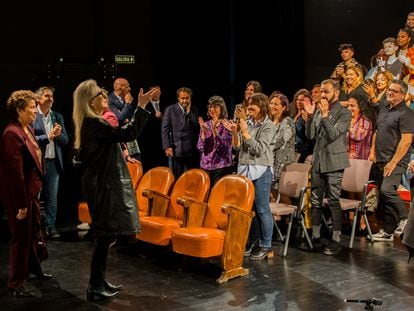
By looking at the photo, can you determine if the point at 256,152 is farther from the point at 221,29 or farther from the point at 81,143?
the point at 221,29

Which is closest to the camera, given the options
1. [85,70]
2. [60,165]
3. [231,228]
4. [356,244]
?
[231,228]

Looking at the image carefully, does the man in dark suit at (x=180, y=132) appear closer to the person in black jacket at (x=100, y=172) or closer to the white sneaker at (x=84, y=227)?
the white sneaker at (x=84, y=227)

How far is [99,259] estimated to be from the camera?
4.46 meters

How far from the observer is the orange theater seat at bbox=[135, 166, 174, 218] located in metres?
6.08

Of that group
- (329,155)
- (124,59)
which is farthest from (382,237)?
(124,59)

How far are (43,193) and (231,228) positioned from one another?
273 centimetres

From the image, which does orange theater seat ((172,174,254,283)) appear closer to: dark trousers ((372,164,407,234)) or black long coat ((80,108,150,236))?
black long coat ((80,108,150,236))

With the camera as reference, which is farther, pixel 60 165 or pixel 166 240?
pixel 60 165

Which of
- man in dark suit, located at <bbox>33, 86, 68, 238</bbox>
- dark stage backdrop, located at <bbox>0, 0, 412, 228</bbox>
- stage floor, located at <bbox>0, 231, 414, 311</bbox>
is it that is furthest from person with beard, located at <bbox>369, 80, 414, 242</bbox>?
man in dark suit, located at <bbox>33, 86, 68, 238</bbox>

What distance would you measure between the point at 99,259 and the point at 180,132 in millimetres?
3293

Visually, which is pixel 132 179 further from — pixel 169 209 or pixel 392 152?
pixel 392 152

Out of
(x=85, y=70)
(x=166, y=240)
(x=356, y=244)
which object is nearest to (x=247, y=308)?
(x=166, y=240)

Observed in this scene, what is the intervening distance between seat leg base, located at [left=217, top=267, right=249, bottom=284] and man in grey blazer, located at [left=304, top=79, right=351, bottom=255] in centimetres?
100

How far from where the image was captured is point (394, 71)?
24.2ft
